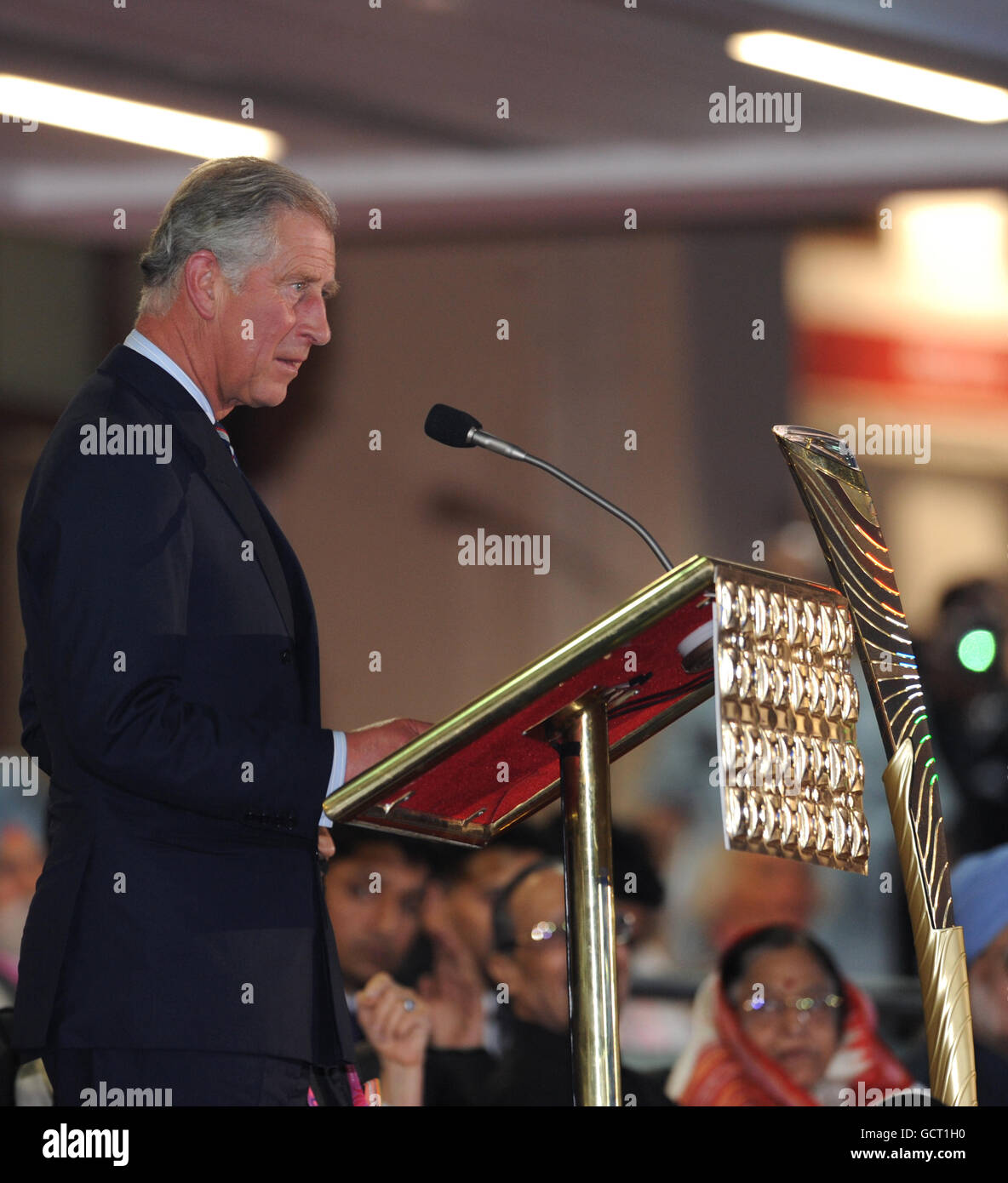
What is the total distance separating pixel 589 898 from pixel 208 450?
0.55 m

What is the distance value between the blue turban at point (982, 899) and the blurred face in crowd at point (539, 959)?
714 mm

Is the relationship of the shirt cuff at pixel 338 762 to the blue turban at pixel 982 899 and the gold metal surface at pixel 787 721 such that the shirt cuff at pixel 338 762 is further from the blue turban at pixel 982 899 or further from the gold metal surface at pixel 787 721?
the blue turban at pixel 982 899

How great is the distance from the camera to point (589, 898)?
1340 millimetres

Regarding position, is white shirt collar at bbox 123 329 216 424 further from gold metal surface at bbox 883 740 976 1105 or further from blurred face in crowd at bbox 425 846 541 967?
blurred face in crowd at bbox 425 846 541 967

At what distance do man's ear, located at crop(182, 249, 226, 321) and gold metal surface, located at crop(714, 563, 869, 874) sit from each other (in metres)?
0.65

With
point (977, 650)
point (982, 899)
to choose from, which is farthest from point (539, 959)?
point (977, 650)

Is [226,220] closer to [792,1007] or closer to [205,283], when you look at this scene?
[205,283]

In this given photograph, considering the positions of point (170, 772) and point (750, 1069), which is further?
point (750, 1069)

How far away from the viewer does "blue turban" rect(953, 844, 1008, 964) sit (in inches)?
136

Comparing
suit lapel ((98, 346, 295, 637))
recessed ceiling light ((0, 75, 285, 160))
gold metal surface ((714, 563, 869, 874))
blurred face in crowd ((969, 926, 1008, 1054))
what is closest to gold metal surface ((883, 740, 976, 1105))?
gold metal surface ((714, 563, 869, 874))

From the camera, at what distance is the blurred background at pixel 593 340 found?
4262 millimetres

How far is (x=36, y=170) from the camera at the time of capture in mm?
4977

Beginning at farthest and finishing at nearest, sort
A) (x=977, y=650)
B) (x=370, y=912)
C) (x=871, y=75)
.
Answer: (x=977, y=650)
(x=871, y=75)
(x=370, y=912)

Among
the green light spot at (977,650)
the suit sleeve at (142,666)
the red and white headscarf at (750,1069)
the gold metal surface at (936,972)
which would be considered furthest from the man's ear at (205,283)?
the green light spot at (977,650)
